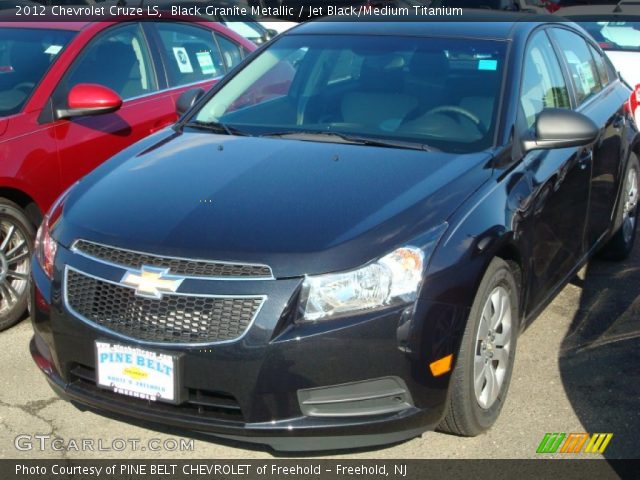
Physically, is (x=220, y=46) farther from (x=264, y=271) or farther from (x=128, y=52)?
(x=264, y=271)

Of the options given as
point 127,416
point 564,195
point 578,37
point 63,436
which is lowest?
point 63,436

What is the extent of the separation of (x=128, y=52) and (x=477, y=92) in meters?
2.61

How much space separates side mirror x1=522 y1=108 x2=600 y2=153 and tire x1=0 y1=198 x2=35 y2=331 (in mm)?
2629

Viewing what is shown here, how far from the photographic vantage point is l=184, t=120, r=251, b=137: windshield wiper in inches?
174

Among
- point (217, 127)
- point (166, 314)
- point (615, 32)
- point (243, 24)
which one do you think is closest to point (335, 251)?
point (166, 314)

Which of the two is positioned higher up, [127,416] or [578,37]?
[578,37]

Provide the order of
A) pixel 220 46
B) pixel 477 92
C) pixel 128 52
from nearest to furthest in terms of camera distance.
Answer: pixel 477 92 → pixel 128 52 → pixel 220 46

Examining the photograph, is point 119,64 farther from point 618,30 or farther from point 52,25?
point 618,30

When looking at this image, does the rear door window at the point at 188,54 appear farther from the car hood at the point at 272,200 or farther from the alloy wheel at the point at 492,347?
the alloy wheel at the point at 492,347

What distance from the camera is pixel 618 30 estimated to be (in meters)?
9.02

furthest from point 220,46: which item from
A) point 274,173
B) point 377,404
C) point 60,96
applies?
point 377,404

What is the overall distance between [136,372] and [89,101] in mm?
2354

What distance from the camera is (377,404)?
3.20 m

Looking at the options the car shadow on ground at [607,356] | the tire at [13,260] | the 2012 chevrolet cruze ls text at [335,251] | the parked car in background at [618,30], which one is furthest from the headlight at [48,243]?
the parked car in background at [618,30]
